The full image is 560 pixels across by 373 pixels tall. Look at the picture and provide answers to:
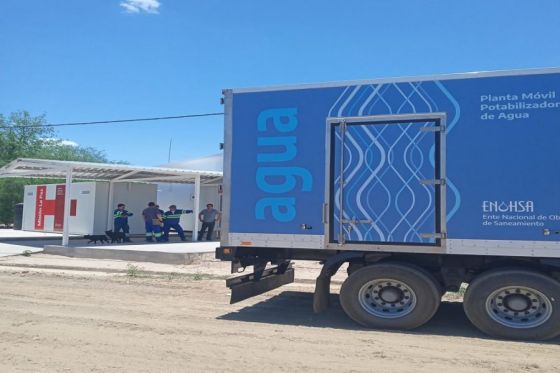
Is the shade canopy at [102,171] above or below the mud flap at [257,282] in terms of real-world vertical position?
above

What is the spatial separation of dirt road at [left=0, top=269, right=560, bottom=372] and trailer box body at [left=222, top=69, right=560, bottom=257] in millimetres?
1167

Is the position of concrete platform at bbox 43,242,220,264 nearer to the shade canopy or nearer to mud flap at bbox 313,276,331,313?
the shade canopy

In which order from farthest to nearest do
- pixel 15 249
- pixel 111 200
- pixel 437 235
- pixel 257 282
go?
1. pixel 111 200
2. pixel 15 249
3. pixel 257 282
4. pixel 437 235

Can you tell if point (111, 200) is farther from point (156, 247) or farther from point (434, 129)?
point (434, 129)

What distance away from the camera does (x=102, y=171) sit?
69.6 feet

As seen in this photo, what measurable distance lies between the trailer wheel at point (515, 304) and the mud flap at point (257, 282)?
126 inches

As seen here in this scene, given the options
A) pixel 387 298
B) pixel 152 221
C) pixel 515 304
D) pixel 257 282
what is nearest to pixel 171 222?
pixel 152 221

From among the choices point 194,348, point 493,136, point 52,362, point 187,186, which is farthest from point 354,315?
point 187,186

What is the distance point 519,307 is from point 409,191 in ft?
6.59

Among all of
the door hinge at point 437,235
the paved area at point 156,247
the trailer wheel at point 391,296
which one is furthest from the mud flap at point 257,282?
the paved area at point 156,247

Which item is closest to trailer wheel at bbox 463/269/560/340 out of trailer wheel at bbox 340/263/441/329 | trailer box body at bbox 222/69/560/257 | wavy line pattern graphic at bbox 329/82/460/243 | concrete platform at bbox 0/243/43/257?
trailer box body at bbox 222/69/560/257

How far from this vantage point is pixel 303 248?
789 cm

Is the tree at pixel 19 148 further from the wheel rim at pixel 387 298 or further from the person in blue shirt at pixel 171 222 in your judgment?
the wheel rim at pixel 387 298

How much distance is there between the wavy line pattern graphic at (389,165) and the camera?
290 inches
